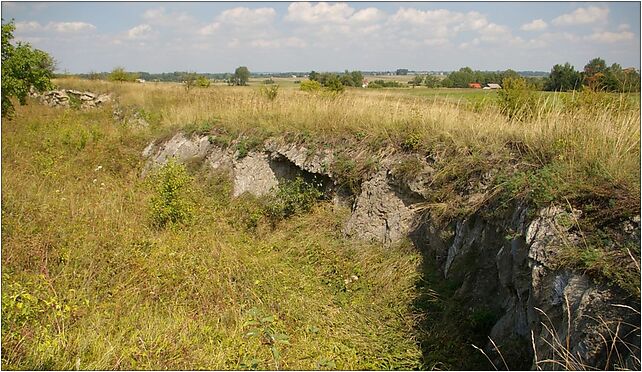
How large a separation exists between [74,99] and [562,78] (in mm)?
22019

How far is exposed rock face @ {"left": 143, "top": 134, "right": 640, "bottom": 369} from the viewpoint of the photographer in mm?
2988

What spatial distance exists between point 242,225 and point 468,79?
9.68 meters

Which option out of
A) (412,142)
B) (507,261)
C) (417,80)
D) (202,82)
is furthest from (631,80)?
(202,82)

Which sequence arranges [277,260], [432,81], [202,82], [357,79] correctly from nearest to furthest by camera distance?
[277,260], [432,81], [202,82], [357,79]

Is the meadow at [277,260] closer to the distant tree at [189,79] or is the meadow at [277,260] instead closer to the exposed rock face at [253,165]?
the exposed rock face at [253,165]

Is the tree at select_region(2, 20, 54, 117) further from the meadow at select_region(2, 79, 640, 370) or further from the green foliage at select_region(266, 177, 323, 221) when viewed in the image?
the green foliage at select_region(266, 177, 323, 221)

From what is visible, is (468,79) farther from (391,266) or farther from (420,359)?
(420,359)

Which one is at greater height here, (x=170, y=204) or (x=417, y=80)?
(x=417, y=80)

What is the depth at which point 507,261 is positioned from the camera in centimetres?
431

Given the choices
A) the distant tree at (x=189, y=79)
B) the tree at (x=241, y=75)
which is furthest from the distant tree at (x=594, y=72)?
the tree at (x=241, y=75)

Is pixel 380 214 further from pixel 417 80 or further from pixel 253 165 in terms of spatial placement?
pixel 417 80

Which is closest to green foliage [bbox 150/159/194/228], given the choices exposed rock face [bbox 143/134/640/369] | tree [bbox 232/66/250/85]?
exposed rock face [bbox 143/134/640/369]

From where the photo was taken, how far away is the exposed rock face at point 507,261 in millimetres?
2988

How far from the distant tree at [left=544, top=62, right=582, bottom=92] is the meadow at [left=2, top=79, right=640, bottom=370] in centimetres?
245
